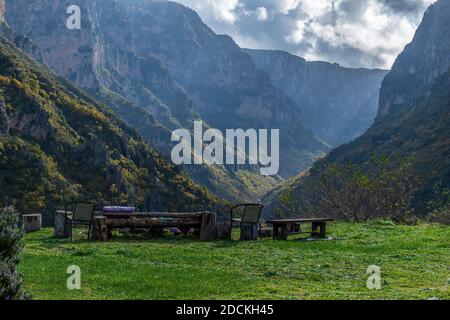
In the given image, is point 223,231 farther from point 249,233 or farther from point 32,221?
point 32,221

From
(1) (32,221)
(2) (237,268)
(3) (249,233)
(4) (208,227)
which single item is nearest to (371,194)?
(3) (249,233)

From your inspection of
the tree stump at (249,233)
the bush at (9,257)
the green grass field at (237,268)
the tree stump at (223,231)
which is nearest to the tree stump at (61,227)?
the green grass field at (237,268)

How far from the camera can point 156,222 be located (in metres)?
23.7

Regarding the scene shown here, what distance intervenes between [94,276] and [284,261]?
6.30 metres

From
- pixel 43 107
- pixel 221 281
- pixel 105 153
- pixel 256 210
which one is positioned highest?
pixel 43 107

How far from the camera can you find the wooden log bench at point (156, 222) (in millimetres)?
22750

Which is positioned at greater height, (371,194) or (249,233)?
(371,194)

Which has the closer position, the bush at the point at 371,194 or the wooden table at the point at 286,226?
the wooden table at the point at 286,226

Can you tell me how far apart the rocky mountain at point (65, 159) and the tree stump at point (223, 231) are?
4516 cm

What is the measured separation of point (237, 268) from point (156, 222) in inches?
354

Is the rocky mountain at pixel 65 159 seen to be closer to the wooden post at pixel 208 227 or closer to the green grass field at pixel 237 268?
the wooden post at pixel 208 227
